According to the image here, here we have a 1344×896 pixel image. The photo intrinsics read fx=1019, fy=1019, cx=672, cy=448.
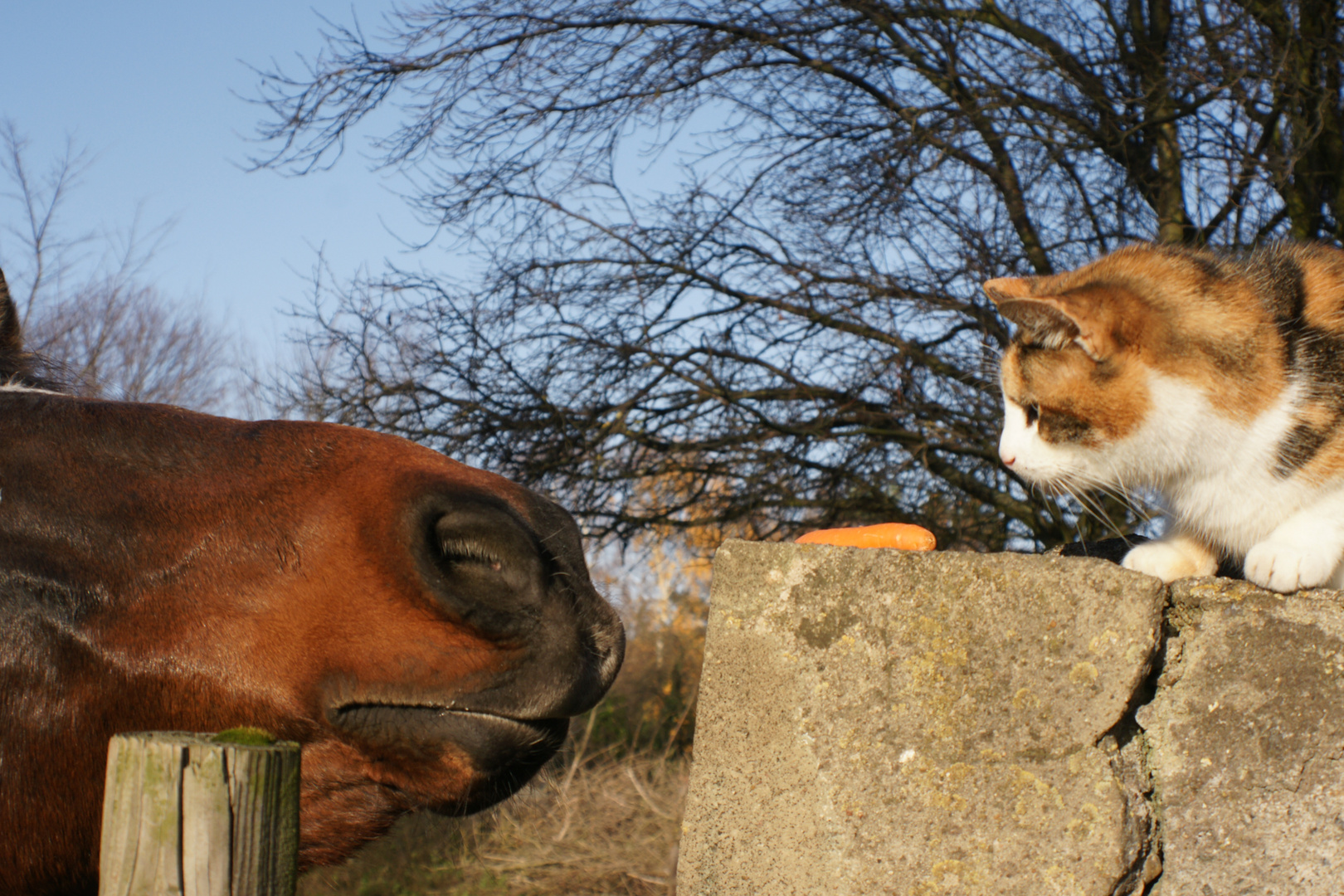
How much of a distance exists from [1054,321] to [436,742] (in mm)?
1406

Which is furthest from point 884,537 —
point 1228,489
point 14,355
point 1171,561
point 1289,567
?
point 14,355

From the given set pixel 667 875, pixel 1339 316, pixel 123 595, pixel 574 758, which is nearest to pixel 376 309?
pixel 574 758

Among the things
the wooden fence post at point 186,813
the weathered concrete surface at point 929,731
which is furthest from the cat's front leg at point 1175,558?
the wooden fence post at point 186,813

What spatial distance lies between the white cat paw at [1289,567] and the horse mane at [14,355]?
2315mm

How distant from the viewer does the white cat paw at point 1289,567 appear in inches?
65.5

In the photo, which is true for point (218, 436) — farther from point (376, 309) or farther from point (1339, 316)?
point (376, 309)

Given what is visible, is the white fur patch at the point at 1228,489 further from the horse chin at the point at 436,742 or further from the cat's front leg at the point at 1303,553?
the horse chin at the point at 436,742

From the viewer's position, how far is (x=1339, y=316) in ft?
6.40

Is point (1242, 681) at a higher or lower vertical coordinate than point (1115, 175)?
lower

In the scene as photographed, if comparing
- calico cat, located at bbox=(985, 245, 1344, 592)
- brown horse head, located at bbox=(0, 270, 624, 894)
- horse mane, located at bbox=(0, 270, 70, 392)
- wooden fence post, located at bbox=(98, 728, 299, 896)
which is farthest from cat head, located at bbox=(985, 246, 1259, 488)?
horse mane, located at bbox=(0, 270, 70, 392)

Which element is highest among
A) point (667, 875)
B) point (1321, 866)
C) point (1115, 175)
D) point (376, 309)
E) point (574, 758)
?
point (1115, 175)

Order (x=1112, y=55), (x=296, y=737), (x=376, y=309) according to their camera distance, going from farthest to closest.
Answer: (x=376, y=309)
(x=1112, y=55)
(x=296, y=737)

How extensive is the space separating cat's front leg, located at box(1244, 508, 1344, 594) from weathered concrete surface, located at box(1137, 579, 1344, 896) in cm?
3

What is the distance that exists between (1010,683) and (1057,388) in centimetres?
70
